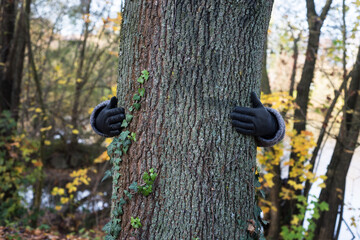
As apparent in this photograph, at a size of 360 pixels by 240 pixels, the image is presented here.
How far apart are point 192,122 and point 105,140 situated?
5.69m

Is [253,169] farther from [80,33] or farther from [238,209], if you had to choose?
[80,33]

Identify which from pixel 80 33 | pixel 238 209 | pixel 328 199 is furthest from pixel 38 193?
pixel 238 209

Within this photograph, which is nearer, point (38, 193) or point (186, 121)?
point (186, 121)

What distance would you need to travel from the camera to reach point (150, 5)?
1888mm

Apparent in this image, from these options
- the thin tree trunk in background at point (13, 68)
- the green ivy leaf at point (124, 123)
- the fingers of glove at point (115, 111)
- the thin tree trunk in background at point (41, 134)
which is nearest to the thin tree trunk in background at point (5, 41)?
the thin tree trunk in background at point (13, 68)

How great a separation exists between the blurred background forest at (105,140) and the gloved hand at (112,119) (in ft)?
9.29

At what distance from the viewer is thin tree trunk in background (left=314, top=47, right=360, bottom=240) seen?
18.7ft

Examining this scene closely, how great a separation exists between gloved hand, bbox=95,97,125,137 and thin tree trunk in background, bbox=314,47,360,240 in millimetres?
4756

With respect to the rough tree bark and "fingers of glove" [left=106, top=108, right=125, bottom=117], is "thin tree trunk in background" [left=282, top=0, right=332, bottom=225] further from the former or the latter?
"fingers of glove" [left=106, top=108, right=125, bottom=117]

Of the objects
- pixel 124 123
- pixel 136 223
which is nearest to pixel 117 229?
pixel 136 223

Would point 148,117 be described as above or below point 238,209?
above

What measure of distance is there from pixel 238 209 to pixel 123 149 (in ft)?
2.40

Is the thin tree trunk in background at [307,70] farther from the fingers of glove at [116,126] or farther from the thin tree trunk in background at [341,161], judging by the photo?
the fingers of glove at [116,126]

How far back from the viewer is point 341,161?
233 inches
